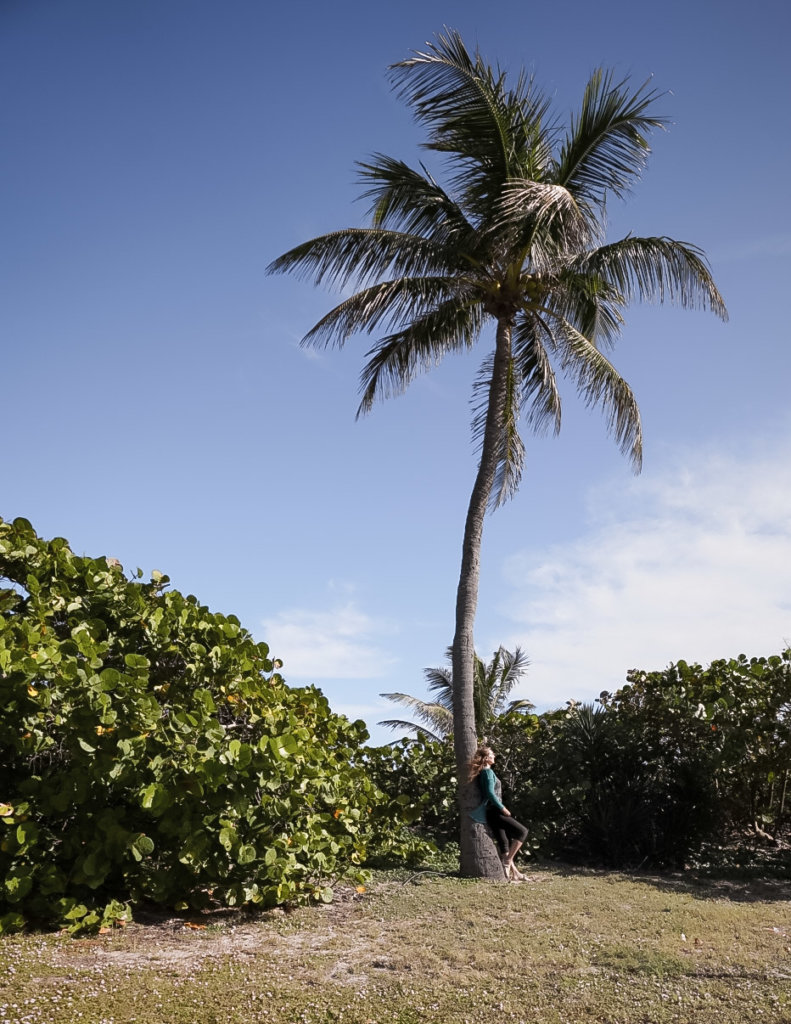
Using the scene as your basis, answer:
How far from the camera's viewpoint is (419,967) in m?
5.38

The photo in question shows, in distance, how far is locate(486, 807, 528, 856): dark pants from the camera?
902 cm

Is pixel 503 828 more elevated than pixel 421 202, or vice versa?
pixel 421 202

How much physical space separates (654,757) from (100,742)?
25.3 ft

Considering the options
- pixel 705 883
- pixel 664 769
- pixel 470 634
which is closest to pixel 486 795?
pixel 470 634

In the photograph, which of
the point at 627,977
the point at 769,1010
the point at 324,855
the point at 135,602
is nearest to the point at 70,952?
the point at 324,855

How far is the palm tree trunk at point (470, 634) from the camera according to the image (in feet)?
29.6

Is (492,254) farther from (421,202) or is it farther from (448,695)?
(448,695)

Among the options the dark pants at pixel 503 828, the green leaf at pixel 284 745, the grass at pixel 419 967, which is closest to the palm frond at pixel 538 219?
the green leaf at pixel 284 745

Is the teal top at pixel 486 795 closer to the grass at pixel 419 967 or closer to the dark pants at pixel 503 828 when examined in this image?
the dark pants at pixel 503 828

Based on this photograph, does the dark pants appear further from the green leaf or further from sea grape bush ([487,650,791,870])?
the green leaf

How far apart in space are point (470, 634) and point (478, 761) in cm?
153

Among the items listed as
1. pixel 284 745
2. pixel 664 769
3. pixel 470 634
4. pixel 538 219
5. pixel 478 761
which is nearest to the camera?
pixel 284 745

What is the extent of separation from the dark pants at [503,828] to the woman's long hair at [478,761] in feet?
1.60

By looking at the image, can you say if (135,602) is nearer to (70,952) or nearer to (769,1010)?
(70,952)
